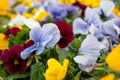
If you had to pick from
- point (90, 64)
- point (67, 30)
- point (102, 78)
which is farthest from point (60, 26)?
point (102, 78)

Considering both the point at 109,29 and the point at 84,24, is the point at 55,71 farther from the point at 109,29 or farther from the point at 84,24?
the point at 84,24

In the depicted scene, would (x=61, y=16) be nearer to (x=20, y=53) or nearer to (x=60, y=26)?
(x=60, y=26)

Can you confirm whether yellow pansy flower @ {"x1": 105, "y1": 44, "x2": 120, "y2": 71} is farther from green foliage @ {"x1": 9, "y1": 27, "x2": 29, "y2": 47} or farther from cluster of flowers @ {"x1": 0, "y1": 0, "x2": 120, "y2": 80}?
green foliage @ {"x1": 9, "y1": 27, "x2": 29, "y2": 47}

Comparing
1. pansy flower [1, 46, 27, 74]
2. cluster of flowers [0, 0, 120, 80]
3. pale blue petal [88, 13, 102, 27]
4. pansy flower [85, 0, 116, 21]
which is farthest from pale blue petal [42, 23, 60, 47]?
pansy flower [85, 0, 116, 21]

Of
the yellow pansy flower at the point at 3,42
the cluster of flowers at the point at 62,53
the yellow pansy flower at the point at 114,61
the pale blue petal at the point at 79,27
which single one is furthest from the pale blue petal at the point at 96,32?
the yellow pansy flower at the point at 114,61

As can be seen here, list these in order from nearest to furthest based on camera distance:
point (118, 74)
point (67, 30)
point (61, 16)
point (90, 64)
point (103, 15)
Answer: point (118, 74)
point (90, 64)
point (67, 30)
point (103, 15)
point (61, 16)

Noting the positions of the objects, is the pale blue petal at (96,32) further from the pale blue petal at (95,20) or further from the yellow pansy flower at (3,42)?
the yellow pansy flower at (3,42)

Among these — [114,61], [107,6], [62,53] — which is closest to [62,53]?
[62,53]
